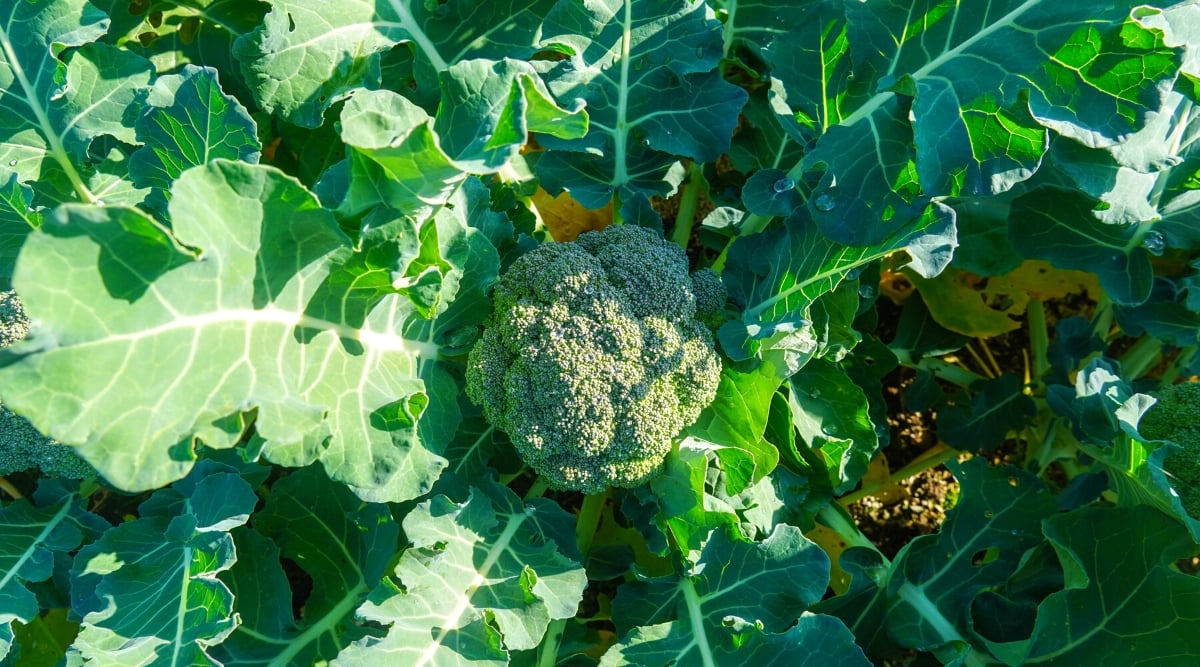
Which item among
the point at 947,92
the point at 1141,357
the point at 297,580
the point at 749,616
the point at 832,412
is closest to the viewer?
the point at 947,92

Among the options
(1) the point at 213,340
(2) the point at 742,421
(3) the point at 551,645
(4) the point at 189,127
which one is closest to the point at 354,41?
(4) the point at 189,127

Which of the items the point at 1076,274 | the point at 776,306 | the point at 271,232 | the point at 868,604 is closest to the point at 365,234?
the point at 271,232

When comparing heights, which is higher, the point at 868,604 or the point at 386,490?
the point at 386,490

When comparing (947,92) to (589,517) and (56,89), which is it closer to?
(589,517)

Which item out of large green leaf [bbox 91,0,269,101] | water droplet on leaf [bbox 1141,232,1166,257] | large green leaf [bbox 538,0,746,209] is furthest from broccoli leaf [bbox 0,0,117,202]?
water droplet on leaf [bbox 1141,232,1166,257]

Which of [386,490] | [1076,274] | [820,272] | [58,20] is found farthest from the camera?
[1076,274]

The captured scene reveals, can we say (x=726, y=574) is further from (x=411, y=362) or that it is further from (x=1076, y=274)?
(x=1076, y=274)

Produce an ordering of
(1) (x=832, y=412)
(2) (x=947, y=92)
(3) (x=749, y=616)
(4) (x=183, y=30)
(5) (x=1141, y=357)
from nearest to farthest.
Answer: (2) (x=947, y=92), (3) (x=749, y=616), (1) (x=832, y=412), (4) (x=183, y=30), (5) (x=1141, y=357)
